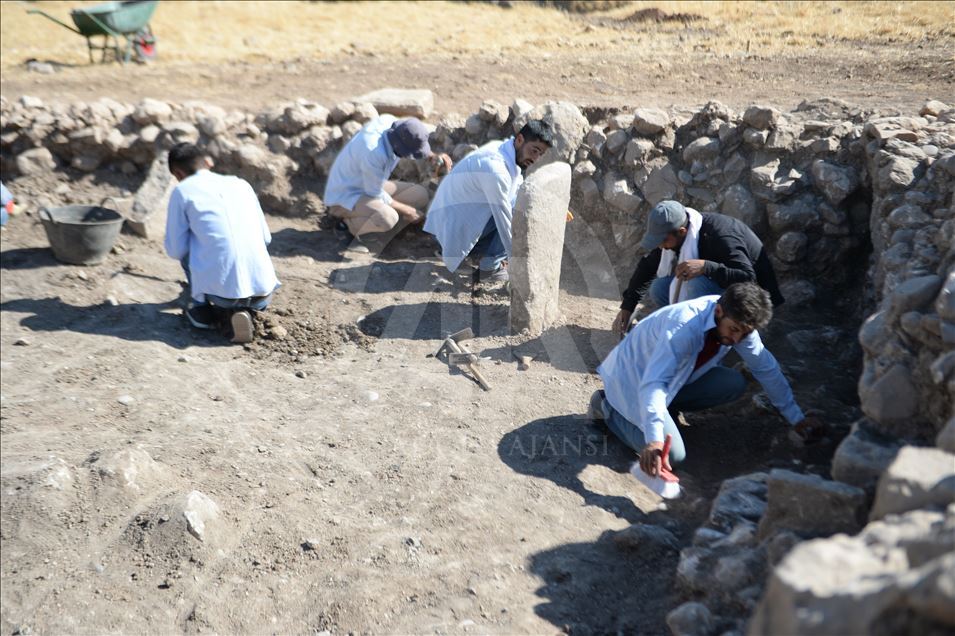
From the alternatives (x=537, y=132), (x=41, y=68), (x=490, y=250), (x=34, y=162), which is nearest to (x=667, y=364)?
(x=537, y=132)

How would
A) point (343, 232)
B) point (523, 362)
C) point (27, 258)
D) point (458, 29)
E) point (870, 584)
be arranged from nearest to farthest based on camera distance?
point (870, 584)
point (523, 362)
point (27, 258)
point (343, 232)
point (458, 29)

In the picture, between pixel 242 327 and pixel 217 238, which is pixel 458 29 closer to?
pixel 217 238

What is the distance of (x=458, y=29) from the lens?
12.0 m

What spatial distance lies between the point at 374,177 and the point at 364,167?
4.4 inches

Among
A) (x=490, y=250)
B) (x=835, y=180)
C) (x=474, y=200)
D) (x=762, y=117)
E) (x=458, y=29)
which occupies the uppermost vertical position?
(x=458, y=29)

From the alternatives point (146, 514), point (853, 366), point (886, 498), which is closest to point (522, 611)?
point (886, 498)

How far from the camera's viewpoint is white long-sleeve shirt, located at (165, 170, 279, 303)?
533 cm

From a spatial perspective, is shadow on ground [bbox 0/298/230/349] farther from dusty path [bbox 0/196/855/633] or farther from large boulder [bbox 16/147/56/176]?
large boulder [bbox 16/147/56/176]

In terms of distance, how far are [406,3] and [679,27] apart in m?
5.41

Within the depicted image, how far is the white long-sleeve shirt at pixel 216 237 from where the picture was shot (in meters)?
5.33

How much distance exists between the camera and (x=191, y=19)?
43.0 ft

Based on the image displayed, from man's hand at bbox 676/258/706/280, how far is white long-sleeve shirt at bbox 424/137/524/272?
143cm

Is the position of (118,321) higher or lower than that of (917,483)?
lower

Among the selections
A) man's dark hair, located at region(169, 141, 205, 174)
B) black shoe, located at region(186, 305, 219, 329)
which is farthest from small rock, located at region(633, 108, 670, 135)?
black shoe, located at region(186, 305, 219, 329)
